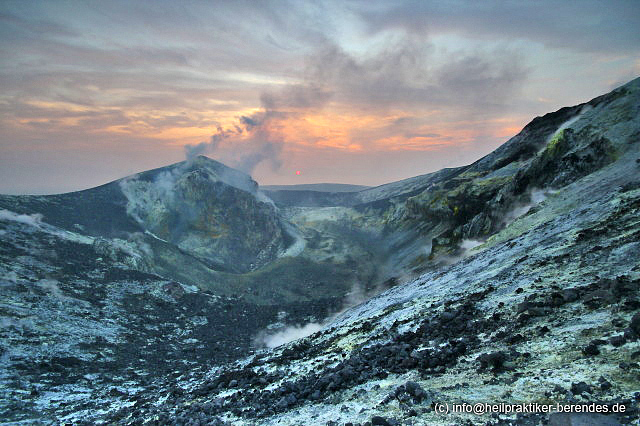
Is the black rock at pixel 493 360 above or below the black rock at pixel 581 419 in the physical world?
below

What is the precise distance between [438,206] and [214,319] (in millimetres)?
58561

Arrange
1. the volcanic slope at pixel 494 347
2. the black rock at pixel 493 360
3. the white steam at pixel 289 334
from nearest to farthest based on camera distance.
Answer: the volcanic slope at pixel 494 347
the black rock at pixel 493 360
the white steam at pixel 289 334

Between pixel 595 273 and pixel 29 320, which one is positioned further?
pixel 29 320

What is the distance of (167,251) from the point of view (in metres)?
78.4

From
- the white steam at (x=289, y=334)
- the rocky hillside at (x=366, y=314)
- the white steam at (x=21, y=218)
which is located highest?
the white steam at (x=21, y=218)

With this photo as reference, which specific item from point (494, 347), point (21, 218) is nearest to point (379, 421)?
point (494, 347)

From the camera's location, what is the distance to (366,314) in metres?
30.2

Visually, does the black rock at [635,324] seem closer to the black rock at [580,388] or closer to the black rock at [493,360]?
the black rock at [580,388]

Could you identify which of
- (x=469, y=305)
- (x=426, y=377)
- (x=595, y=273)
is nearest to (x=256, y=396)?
(x=426, y=377)

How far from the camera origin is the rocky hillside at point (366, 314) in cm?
1100

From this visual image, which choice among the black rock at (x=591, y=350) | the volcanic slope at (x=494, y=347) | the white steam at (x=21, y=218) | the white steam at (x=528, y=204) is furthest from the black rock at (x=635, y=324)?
the white steam at (x=21, y=218)

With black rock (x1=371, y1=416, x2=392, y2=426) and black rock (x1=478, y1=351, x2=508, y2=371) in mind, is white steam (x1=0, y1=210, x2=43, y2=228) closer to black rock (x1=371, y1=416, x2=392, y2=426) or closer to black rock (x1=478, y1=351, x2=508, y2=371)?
black rock (x1=371, y1=416, x2=392, y2=426)

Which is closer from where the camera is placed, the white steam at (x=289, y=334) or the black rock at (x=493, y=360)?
the black rock at (x=493, y=360)

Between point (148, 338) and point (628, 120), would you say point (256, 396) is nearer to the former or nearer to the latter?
point (148, 338)
